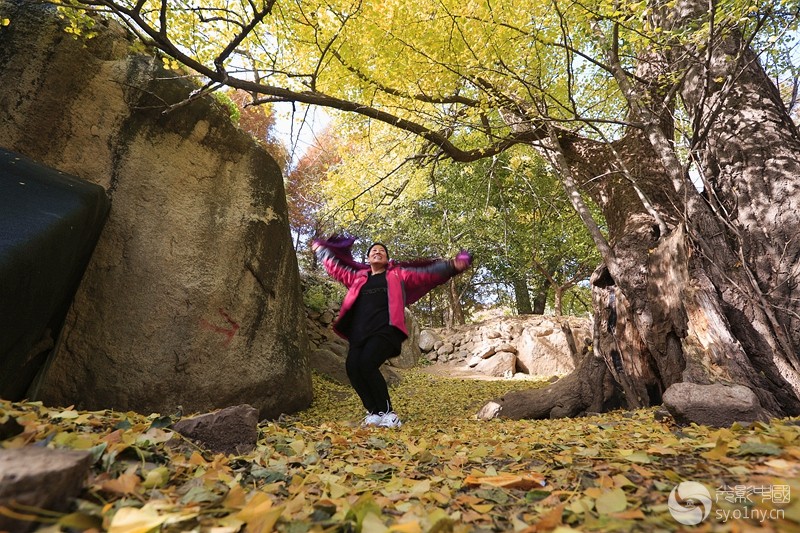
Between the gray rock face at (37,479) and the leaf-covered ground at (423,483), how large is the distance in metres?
0.03

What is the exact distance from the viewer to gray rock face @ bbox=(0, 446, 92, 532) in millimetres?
775

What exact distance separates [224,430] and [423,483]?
1127 mm

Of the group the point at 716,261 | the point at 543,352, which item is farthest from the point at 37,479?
the point at 543,352

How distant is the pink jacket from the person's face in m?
0.07

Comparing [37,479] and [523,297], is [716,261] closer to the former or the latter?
[37,479]

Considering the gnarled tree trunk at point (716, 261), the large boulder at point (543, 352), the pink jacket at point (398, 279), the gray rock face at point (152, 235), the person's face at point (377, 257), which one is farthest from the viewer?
the large boulder at point (543, 352)

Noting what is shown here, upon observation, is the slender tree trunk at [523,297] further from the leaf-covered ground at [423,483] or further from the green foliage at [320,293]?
the leaf-covered ground at [423,483]

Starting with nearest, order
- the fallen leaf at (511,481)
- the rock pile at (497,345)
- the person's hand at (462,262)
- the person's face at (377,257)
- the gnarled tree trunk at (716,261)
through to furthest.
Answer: the fallen leaf at (511,481)
the gnarled tree trunk at (716,261)
the person's hand at (462,262)
the person's face at (377,257)
the rock pile at (497,345)

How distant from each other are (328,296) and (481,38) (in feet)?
19.3

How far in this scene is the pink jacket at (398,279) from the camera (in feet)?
12.1

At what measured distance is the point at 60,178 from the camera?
259 centimetres

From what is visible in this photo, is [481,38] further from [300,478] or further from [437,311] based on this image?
[437,311]

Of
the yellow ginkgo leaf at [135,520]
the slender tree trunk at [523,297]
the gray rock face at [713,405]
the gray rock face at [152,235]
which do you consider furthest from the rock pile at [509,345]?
the yellow ginkgo leaf at [135,520]

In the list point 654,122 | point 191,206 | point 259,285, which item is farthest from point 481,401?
point 191,206
